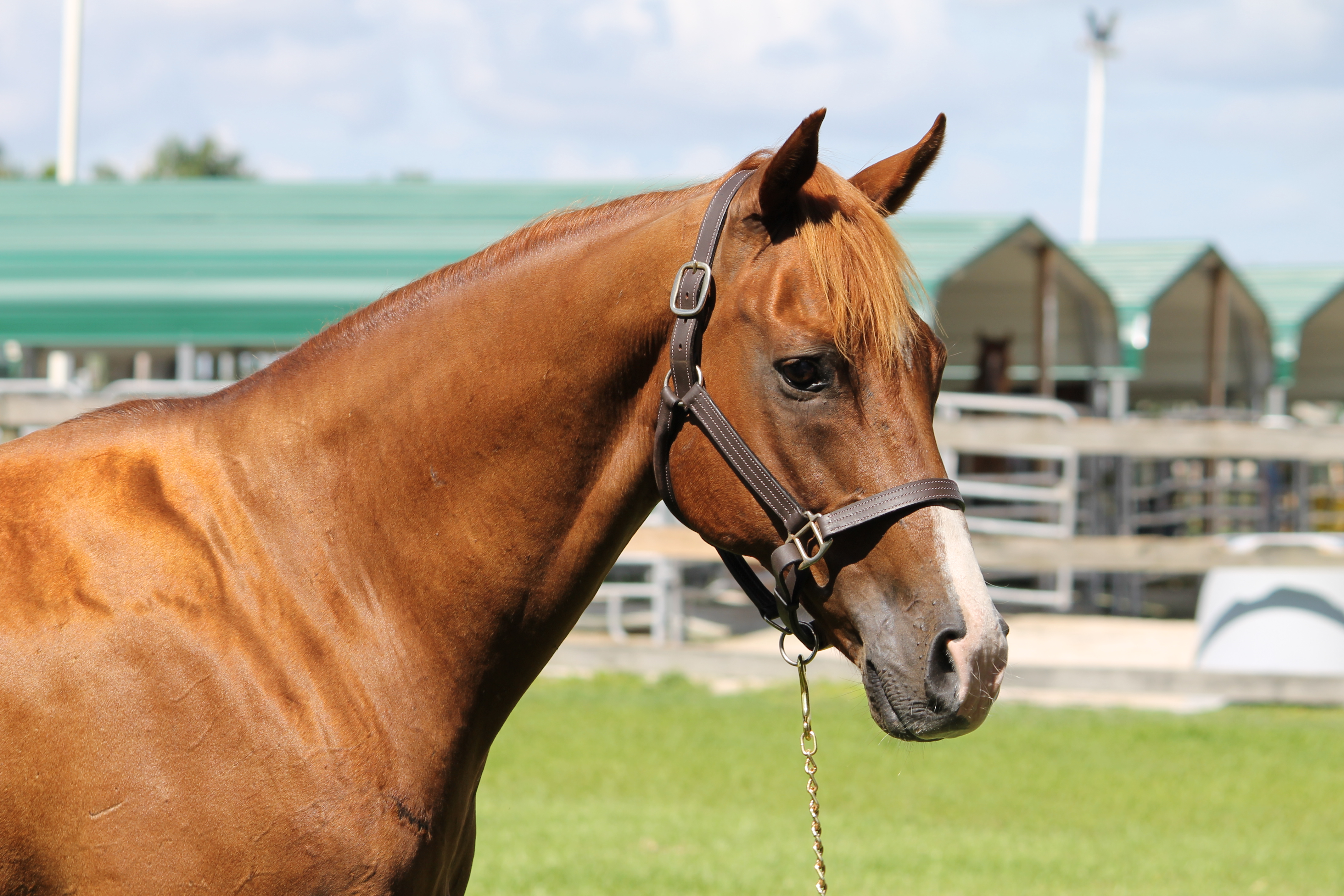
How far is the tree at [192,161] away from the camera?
64062mm

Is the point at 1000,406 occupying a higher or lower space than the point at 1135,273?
lower

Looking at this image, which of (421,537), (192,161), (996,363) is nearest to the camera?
(421,537)

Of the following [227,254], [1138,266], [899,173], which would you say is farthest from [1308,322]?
[899,173]

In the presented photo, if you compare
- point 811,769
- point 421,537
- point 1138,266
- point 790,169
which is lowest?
point 811,769

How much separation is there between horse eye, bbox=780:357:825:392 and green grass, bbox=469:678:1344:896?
2055 millimetres

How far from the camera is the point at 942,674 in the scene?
183 cm

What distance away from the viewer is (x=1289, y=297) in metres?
20.3

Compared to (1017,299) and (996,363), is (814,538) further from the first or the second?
(1017,299)

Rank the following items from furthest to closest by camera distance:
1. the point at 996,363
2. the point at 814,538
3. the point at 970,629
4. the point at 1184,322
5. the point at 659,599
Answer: the point at 1184,322 → the point at 996,363 → the point at 659,599 → the point at 814,538 → the point at 970,629

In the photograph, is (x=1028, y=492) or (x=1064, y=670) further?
(x=1028, y=492)

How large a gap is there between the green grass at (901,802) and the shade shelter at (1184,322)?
8817 mm

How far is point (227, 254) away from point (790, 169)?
41.7ft

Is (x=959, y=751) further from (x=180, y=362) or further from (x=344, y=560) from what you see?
(x=180, y=362)

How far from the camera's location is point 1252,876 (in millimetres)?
4875
